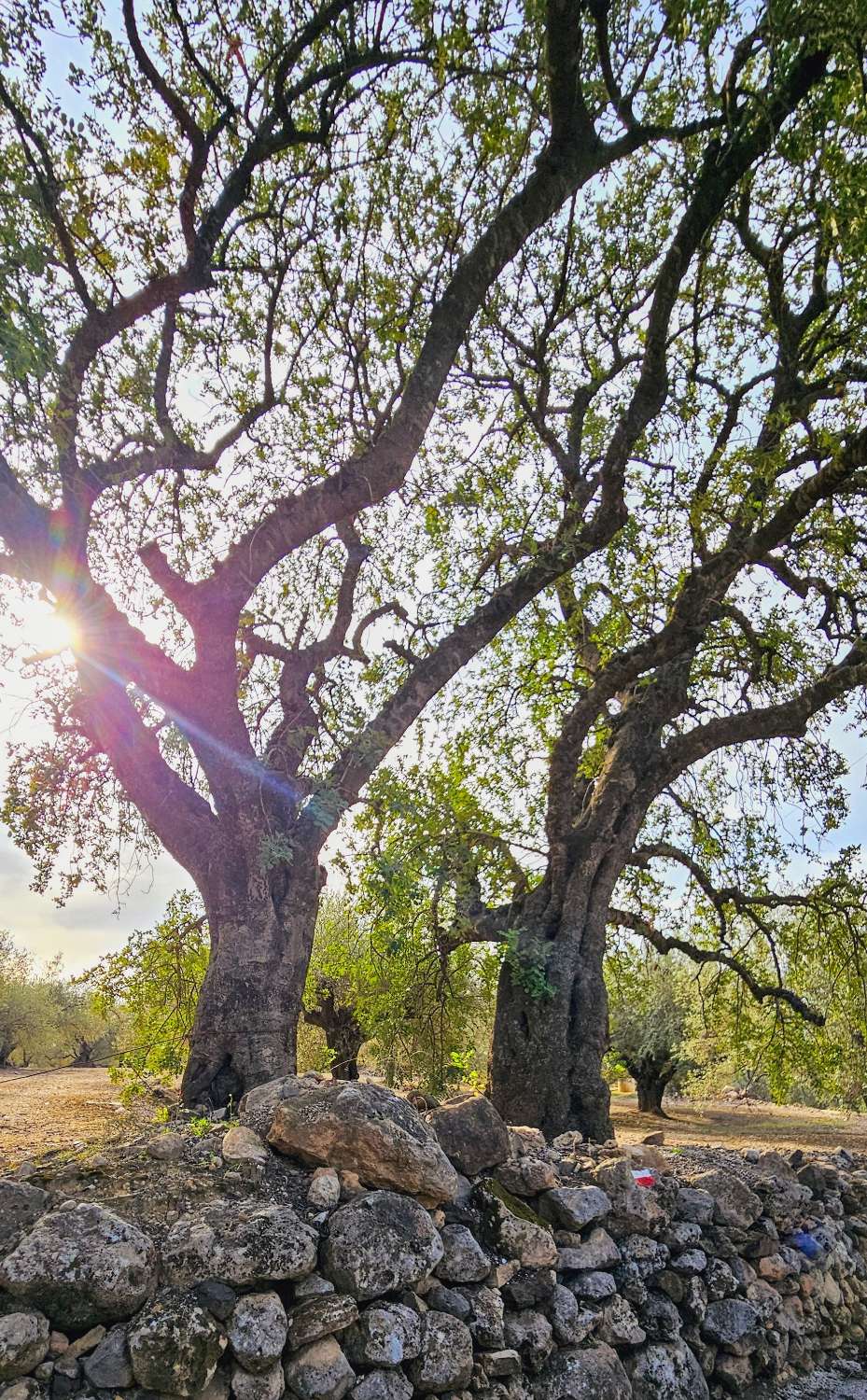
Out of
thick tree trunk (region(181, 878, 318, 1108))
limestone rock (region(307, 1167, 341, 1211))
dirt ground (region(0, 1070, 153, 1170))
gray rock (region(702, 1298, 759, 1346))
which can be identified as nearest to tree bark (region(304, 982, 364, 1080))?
dirt ground (region(0, 1070, 153, 1170))

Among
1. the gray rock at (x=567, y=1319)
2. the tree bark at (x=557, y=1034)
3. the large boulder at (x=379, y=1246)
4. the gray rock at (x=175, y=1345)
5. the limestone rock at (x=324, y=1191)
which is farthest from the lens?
the tree bark at (x=557, y=1034)

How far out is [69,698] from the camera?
21.1 feet

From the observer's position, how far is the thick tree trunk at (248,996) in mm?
4992

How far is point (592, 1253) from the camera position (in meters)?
3.51

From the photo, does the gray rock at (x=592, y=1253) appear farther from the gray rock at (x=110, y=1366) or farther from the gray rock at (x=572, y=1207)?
the gray rock at (x=110, y=1366)

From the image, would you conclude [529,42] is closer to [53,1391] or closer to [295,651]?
[295,651]

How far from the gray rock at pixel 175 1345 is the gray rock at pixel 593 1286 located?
1837mm

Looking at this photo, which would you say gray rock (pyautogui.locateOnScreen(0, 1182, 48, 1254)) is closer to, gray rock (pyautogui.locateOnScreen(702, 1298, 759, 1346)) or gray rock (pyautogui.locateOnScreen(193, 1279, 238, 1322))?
gray rock (pyautogui.locateOnScreen(193, 1279, 238, 1322))

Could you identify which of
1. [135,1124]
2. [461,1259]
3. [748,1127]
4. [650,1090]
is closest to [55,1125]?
[135,1124]

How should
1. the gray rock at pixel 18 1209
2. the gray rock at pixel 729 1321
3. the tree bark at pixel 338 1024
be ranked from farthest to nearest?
the tree bark at pixel 338 1024, the gray rock at pixel 729 1321, the gray rock at pixel 18 1209

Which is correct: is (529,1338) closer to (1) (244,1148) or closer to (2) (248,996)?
(1) (244,1148)

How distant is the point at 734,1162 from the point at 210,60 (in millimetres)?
8892

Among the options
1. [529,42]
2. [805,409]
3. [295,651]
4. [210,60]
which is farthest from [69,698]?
[805,409]

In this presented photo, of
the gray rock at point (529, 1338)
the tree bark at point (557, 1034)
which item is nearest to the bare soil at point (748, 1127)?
the tree bark at point (557, 1034)
